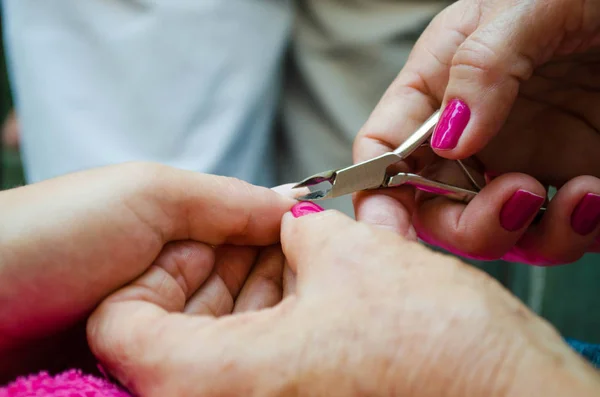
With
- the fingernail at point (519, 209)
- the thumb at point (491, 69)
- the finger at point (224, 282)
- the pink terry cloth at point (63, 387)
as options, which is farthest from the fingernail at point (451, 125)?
the pink terry cloth at point (63, 387)

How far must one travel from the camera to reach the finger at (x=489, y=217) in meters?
0.64

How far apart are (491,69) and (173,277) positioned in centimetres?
36

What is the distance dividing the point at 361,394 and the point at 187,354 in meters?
0.13

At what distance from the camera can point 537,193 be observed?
633mm

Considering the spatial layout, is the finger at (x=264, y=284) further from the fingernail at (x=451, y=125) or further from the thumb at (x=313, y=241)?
the fingernail at (x=451, y=125)

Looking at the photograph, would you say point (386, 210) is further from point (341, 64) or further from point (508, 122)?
point (341, 64)

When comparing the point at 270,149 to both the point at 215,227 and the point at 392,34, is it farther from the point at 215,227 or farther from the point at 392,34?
the point at 215,227

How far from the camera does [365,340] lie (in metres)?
0.37

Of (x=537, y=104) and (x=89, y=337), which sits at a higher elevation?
(x=537, y=104)

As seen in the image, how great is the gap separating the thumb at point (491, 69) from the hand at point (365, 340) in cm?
19

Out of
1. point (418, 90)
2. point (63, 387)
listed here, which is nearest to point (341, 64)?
point (418, 90)

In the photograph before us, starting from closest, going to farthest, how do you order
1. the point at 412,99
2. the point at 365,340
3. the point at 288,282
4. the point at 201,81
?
the point at 365,340 → the point at 288,282 → the point at 412,99 → the point at 201,81

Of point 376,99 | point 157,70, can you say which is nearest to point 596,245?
point 376,99

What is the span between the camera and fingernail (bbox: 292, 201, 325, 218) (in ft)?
1.85
